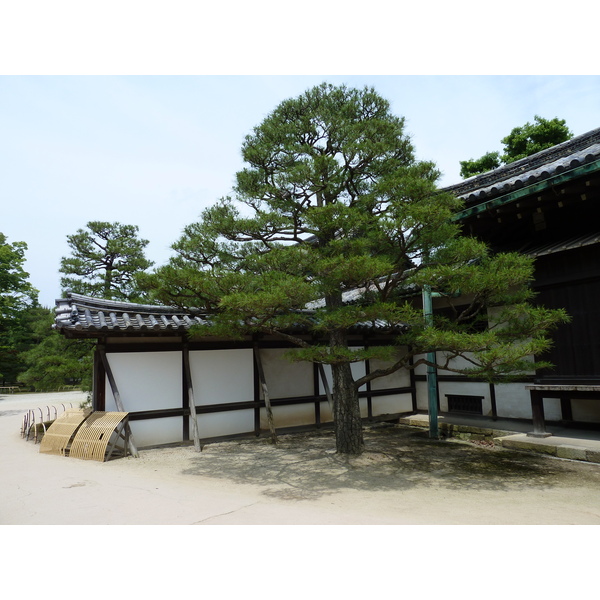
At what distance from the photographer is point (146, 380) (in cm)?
866

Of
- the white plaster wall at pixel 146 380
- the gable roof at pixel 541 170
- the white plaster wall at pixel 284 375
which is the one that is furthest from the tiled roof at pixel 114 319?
the gable roof at pixel 541 170

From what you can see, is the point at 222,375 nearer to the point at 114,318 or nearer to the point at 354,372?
the point at 114,318

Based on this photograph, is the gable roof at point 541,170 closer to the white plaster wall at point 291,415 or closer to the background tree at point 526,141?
the white plaster wall at point 291,415

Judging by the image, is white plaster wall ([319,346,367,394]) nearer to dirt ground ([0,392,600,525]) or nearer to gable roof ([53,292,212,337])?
dirt ground ([0,392,600,525])

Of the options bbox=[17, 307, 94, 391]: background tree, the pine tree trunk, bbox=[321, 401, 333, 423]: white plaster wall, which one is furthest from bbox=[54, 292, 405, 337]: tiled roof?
bbox=[17, 307, 94, 391]: background tree

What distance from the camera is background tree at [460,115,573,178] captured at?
19391 mm

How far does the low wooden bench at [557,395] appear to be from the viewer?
668 centimetres

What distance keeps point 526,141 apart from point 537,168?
1387cm

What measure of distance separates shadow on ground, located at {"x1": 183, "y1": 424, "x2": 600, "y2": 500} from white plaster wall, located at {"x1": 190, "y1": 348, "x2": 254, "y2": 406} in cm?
104

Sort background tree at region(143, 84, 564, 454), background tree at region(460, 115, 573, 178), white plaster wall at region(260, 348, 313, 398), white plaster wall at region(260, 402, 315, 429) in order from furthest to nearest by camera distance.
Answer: background tree at region(460, 115, 573, 178) → white plaster wall at region(260, 348, 313, 398) → white plaster wall at region(260, 402, 315, 429) → background tree at region(143, 84, 564, 454)

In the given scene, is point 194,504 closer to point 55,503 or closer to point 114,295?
point 55,503

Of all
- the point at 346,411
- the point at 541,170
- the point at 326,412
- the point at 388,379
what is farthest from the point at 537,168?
the point at 326,412

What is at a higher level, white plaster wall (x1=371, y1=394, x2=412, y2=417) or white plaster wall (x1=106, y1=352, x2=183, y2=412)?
white plaster wall (x1=106, y1=352, x2=183, y2=412)

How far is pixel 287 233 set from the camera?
25.1ft
